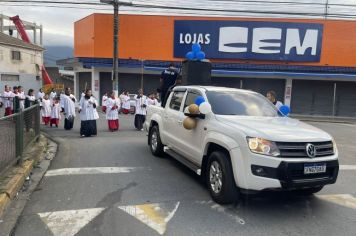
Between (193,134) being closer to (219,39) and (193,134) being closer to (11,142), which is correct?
(11,142)

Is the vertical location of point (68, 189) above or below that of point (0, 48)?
below

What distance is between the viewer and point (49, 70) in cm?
4894

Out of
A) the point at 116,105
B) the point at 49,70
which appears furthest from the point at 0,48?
the point at 116,105

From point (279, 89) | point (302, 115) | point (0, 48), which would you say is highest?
point (0, 48)

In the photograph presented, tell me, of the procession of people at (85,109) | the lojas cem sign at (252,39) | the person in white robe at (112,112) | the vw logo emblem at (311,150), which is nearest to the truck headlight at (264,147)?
the vw logo emblem at (311,150)

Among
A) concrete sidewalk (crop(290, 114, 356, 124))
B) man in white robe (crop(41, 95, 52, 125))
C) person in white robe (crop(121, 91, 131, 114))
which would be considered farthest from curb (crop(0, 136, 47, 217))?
concrete sidewalk (crop(290, 114, 356, 124))

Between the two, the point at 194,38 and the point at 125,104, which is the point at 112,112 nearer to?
the point at 125,104

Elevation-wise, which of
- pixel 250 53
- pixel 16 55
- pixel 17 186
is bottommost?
pixel 17 186

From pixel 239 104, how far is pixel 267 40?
821 inches

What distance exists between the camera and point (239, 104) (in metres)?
6.47

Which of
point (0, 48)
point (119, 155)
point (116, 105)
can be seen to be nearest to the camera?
point (119, 155)

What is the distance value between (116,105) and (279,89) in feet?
53.5

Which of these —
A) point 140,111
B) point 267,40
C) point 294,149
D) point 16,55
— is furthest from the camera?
point 16,55

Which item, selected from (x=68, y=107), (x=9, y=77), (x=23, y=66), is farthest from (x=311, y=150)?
(x=23, y=66)
